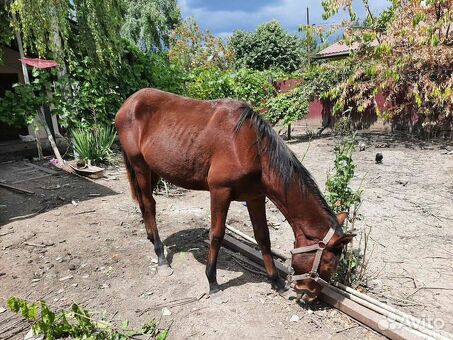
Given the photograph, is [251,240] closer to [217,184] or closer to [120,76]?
[217,184]

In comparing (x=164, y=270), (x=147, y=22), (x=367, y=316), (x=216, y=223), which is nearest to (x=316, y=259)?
(x=367, y=316)

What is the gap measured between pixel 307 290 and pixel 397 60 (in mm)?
7423

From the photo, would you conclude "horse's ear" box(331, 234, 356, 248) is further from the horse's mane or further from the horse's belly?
the horse's belly

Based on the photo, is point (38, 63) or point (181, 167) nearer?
point (181, 167)

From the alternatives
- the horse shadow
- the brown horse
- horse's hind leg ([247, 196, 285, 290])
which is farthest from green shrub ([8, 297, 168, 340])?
horse's hind leg ([247, 196, 285, 290])

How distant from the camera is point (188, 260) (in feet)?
11.5

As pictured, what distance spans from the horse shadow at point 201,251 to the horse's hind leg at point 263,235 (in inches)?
8.0

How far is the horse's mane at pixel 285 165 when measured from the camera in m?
2.45

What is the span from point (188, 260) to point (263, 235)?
38.6 inches

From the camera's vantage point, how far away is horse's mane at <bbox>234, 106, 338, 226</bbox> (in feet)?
8.03

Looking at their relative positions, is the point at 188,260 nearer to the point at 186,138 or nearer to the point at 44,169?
the point at 186,138

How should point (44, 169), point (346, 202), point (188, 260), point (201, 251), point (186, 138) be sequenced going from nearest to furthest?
point (186, 138) → point (346, 202) → point (188, 260) → point (201, 251) → point (44, 169)

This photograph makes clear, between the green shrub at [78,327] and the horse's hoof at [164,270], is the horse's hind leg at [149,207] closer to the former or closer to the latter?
the horse's hoof at [164,270]

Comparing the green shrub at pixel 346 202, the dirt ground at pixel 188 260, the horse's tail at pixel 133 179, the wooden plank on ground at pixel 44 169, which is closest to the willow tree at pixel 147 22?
the wooden plank on ground at pixel 44 169
